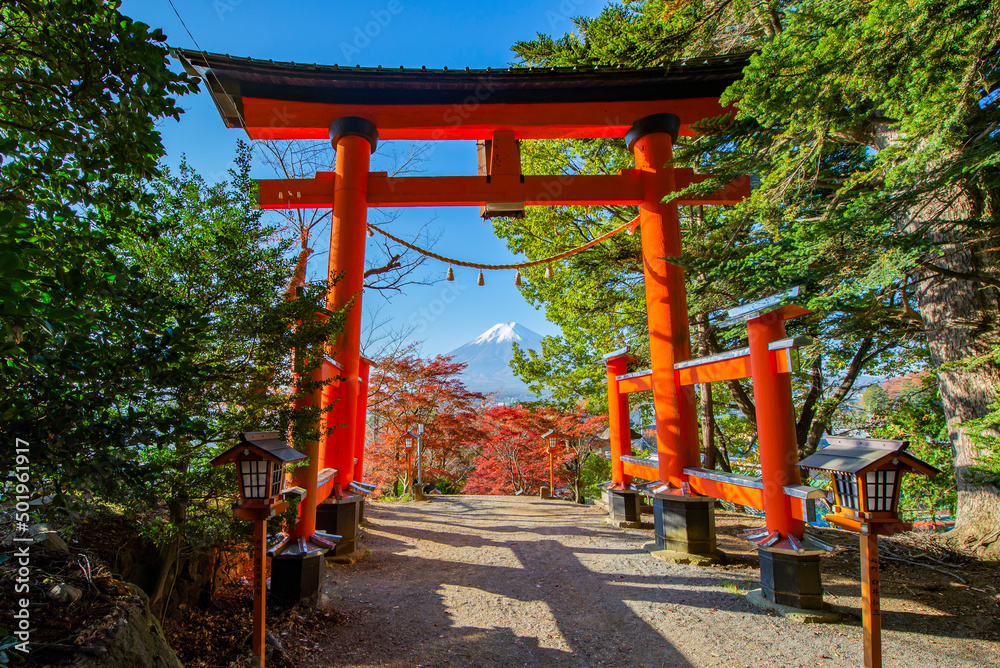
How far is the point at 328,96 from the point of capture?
18.0 ft

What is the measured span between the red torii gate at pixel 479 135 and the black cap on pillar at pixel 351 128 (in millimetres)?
14

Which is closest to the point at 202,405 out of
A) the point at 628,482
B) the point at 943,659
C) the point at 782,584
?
the point at 782,584

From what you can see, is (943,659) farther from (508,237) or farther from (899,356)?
(508,237)

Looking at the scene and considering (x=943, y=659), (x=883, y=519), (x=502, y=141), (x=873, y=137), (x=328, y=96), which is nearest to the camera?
(x=883, y=519)

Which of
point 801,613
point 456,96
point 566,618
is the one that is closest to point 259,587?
point 566,618

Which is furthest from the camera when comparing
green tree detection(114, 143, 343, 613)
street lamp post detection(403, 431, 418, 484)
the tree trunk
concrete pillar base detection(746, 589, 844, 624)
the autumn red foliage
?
the autumn red foliage

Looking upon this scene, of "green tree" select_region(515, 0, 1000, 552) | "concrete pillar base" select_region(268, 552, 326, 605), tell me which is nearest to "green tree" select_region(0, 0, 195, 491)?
"concrete pillar base" select_region(268, 552, 326, 605)

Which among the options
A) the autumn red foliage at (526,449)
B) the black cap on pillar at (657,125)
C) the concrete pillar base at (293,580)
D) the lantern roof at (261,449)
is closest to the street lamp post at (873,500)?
the lantern roof at (261,449)

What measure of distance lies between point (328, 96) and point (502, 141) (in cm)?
210

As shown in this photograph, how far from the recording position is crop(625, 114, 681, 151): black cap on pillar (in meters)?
5.72

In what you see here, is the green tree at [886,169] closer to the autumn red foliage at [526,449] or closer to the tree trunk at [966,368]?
the tree trunk at [966,368]

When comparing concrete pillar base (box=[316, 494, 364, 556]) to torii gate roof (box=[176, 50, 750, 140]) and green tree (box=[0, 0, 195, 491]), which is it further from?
torii gate roof (box=[176, 50, 750, 140])

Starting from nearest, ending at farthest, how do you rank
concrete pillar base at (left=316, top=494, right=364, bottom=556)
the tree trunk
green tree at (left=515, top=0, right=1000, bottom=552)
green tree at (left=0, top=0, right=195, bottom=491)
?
green tree at (left=0, top=0, right=195, bottom=491), green tree at (left=515, top=0, right=1000, bottom=552), the tree trunk, concrete pillar base at (left=316, top=494, right=364, bottom=556)

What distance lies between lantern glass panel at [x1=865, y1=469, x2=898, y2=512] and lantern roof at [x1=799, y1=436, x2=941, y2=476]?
0.06 m
